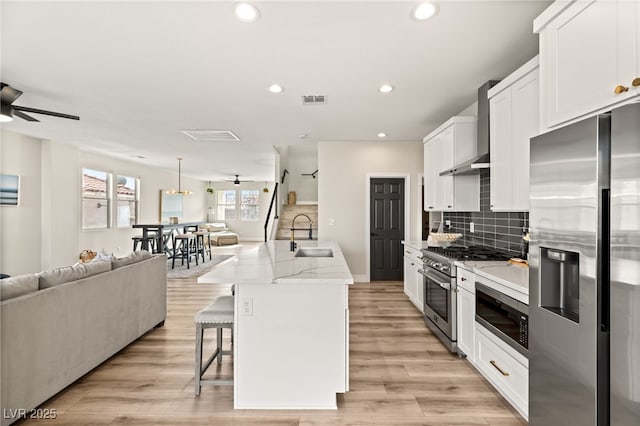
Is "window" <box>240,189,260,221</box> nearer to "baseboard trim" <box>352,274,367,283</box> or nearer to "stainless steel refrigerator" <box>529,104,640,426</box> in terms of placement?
"baseboard trim" <box>352,274,367,283</box>

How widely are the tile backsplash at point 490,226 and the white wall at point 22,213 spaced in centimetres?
740

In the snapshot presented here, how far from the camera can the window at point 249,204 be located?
1406 centimetres

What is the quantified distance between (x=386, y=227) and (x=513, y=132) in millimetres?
3531

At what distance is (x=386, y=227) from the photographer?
234 inches

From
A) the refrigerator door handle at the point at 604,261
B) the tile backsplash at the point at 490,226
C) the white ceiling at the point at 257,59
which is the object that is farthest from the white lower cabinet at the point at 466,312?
the white ceiling at the point at 257,59

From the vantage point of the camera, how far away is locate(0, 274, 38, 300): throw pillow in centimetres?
195

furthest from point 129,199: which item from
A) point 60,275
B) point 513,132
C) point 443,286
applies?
point 513,132

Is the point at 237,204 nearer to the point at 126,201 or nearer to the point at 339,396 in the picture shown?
the point at 126,201

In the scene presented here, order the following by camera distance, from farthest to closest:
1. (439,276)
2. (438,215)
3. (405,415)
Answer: (438,215), (439,276), (405,415)

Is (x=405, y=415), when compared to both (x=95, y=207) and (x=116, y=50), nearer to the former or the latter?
(x=116, y=50)

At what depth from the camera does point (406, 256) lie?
4.70m

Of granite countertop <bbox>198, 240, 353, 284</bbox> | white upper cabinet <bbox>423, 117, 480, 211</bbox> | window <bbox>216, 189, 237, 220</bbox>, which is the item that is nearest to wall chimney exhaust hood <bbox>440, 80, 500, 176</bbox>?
white upper cabinet <bbox>423, 117, 480, 211</bbox>

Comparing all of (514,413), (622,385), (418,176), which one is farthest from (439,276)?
(418,176)

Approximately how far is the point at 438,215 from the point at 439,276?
2.35 m
